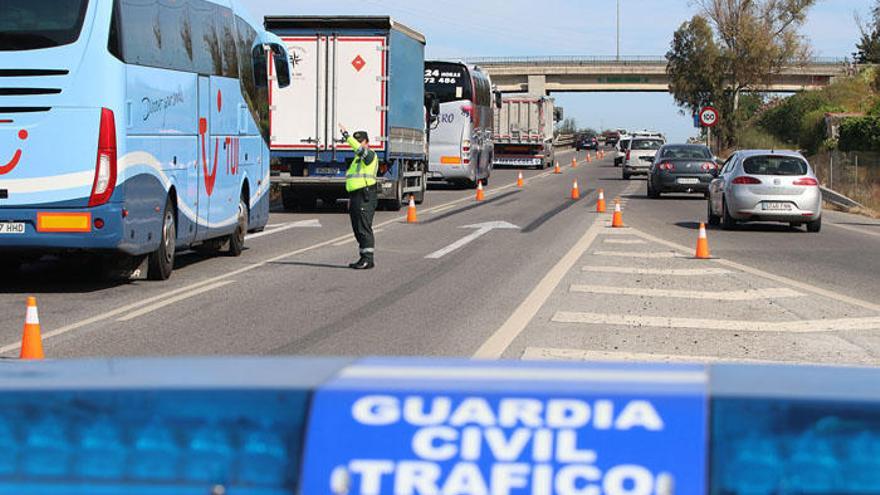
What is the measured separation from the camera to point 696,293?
15.9 m

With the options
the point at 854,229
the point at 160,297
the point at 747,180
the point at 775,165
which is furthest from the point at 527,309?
the point at 854,229

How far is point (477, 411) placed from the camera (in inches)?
102

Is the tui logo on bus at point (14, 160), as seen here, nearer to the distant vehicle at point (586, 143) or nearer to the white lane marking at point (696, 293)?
the white lane marking at point (696, 293)

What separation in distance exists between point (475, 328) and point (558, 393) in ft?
32.7

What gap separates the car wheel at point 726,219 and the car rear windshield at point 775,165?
0.82 meters

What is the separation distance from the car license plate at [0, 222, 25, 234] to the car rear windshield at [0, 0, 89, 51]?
1772 mm

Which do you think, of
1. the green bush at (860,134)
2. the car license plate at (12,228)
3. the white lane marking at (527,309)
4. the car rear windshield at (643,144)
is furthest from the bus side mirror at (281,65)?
the car rear windshield at (643,144)

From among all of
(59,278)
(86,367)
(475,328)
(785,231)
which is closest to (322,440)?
(86,367)

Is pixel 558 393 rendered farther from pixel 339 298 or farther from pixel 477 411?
pixel 339 298

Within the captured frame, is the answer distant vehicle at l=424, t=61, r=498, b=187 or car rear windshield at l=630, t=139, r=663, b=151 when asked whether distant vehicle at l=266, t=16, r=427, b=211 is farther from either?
car rear windshield at l=630, t=139, r=663, b=151

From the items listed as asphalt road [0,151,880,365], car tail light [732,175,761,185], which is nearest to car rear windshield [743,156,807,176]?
car tail light [732,175,761,185]

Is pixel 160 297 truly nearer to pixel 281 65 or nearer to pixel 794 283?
pixel 794 283

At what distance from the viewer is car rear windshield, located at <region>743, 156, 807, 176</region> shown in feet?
87.7

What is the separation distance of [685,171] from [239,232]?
21711mm
